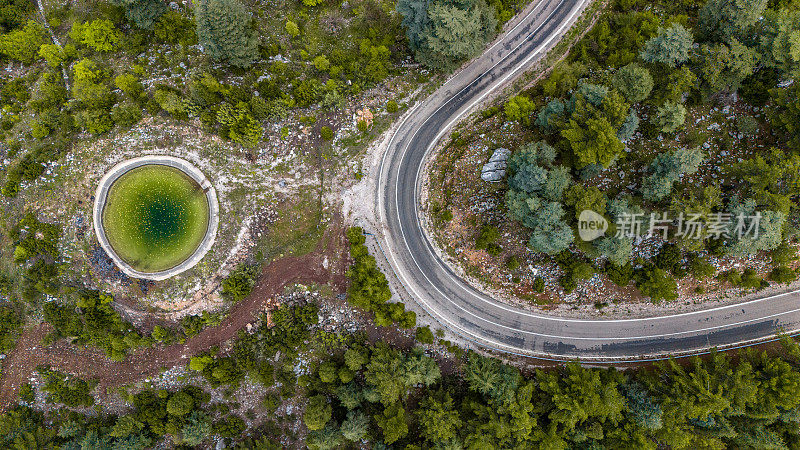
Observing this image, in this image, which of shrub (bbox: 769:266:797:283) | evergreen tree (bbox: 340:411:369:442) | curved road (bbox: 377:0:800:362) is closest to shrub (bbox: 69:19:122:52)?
curved road (bbox: 377:0:800:362)

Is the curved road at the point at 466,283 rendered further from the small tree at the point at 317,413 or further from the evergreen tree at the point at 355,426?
the small tree at the point at 317,413

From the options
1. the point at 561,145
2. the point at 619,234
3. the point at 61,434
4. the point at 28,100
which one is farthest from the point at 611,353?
the point at 28,100

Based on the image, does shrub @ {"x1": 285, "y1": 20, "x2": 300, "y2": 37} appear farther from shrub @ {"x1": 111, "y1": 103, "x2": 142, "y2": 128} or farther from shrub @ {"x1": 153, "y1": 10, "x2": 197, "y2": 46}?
shrub @ {"x1": 111, "y1": 103, "x2": 142, "y2": 128}

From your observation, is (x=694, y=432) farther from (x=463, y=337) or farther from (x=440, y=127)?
(x=440, y=127)

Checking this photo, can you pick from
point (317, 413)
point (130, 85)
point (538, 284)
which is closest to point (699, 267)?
point (538, 284)

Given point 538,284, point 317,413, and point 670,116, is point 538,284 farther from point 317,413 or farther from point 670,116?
point 317,413

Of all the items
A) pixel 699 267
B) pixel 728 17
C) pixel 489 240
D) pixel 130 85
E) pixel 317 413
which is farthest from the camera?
pixel 489 240
